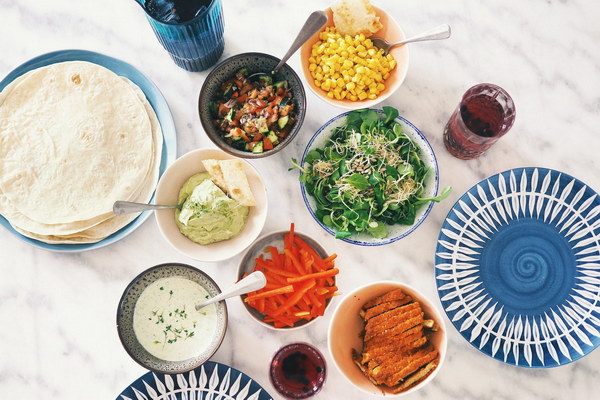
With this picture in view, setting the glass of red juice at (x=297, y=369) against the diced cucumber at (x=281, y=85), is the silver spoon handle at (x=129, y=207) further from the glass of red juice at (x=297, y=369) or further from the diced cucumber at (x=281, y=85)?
the glass of red juice at (x=297, y=369)

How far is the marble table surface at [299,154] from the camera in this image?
235 cm

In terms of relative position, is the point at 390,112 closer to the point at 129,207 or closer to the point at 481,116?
the point at 481,116

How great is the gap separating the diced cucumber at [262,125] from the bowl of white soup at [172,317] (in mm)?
613

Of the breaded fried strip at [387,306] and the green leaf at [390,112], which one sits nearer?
the breaded fried strip at [387,306]

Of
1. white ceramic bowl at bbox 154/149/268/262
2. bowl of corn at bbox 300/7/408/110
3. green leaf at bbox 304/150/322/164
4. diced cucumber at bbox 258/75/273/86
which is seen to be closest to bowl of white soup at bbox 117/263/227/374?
white ceramic bowl at bbox 154/149/268/262

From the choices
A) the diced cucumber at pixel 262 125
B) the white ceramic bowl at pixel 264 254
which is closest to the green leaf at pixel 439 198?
the white ceramic bowl at pixel 264 254

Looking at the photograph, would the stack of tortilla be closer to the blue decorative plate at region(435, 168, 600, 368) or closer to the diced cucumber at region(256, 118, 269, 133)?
the diced cucumber at region(256, 118, 269, 133)

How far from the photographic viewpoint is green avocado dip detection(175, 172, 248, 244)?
211cm

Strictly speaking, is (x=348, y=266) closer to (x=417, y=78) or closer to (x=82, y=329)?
(x=417, y=78)

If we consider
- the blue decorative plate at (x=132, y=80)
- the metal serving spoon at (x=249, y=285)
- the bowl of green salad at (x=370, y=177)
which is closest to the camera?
the metal serving spoon at (x=249, y=285)

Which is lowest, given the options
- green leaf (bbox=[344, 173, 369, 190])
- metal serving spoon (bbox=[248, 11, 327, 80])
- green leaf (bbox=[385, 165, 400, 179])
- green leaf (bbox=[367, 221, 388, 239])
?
green leaf (bbox=[367, 221, 388, 239])

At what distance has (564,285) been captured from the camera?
2281mm

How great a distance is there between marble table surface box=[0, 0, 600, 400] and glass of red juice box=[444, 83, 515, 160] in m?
0.18

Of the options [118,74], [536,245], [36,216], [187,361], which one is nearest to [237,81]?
[118,74]
